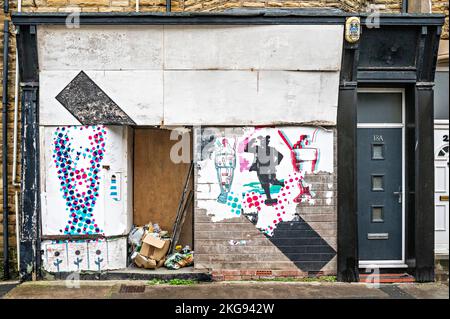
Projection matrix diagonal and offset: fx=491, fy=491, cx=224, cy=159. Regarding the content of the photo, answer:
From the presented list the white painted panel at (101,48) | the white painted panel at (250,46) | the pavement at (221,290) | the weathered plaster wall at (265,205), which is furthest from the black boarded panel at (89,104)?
the pavement at (221,290)

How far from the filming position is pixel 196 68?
7.83 m

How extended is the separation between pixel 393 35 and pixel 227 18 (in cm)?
272

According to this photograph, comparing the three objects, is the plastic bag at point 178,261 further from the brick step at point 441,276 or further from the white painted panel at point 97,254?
the brick step at point 441,276

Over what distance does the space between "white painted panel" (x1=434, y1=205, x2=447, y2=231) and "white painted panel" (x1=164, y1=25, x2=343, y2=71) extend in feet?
11.3

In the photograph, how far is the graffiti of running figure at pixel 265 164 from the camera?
796 cm

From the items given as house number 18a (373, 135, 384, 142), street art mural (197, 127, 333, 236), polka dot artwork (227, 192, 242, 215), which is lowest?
polka dot artwork (227, 192, 242, 215)

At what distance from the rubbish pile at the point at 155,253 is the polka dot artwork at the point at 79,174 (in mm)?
740

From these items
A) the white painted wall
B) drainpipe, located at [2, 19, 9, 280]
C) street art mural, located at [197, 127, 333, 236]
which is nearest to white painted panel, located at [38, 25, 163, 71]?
the white painted wall

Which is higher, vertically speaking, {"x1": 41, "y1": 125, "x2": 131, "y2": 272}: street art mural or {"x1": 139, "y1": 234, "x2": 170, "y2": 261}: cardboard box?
{"x1": 41, "y1": 125, "x2": 131, "y2": 272}: street art mural

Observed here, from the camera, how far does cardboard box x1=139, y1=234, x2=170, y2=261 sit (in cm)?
806

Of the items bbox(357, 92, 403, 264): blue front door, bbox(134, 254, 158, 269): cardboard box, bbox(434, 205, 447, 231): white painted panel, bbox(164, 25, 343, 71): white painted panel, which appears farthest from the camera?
bbox(434, 205, 447, 231): white painted panel

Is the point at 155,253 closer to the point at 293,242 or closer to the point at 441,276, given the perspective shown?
the point at 293,242

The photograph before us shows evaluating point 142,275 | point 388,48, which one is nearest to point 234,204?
point 142,275

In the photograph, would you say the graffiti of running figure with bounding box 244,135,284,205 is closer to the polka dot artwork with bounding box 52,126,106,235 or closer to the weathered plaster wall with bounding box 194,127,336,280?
the weathered plaster wall with bounding box 194,127,336,280
